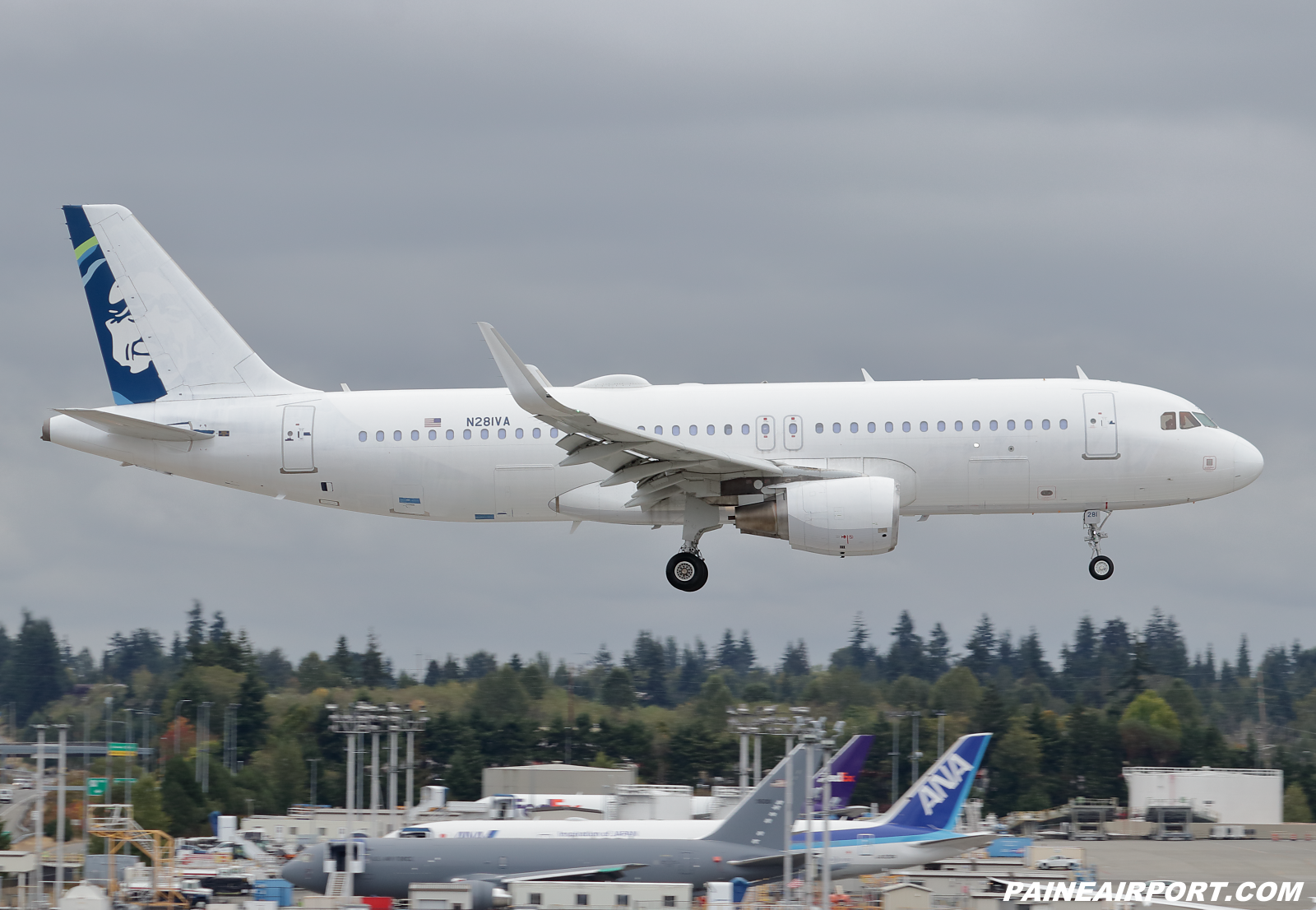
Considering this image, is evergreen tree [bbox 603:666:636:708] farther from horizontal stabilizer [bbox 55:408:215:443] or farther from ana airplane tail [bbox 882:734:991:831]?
horizontal stabilizer [bbox 55:408:215:443]

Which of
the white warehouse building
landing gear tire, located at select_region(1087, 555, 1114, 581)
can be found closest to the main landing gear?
landing gear tire, located at select_region(1087, 555, 1114, 581)

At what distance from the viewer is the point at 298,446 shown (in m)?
44.7

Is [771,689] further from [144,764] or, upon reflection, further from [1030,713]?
[144,764]

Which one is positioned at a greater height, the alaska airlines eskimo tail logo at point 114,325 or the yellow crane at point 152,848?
the alaska airlines eskimo tail logo at point 114,325

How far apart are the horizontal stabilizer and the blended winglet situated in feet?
34.5

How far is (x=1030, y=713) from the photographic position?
413 feet

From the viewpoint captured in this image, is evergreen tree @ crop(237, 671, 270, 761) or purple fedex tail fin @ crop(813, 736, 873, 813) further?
evergreen tree @ crop(237, 671, 270, 761)

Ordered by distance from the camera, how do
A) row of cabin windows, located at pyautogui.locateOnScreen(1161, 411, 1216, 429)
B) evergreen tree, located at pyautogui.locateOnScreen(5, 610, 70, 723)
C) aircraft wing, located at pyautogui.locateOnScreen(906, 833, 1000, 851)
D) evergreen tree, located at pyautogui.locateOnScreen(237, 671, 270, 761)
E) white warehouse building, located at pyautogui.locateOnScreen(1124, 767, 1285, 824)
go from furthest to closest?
evergreen tree, located at pyautogui.locateOnScreen(5, 610, 70, 723), evergreen tree, located at pyautogui.locateOnScreen(237, 671, 270, 761), white warehouse building, located at pyautogui.locateOnScreen(1124, 767, 1285, 824), aircraft wing, located at pyautogui.locateOnScreen(906, 833, 1000, 851), row of cabin windows, located at pyautogui.locateOnScreen(1161, 411, 1216, 429)

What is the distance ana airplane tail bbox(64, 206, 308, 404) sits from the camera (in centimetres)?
4653

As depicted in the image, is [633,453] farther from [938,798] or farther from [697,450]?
[938,798]

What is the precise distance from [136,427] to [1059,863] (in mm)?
38241

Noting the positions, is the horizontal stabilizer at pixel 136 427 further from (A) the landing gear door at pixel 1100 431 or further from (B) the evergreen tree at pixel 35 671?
(B) the evergreen tree at pixel 35 671

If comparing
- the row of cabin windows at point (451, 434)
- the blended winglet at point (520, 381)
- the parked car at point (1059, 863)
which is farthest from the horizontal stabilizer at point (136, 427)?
the parked car at point (1059, 863)

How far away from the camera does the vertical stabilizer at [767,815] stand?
49.3 m
